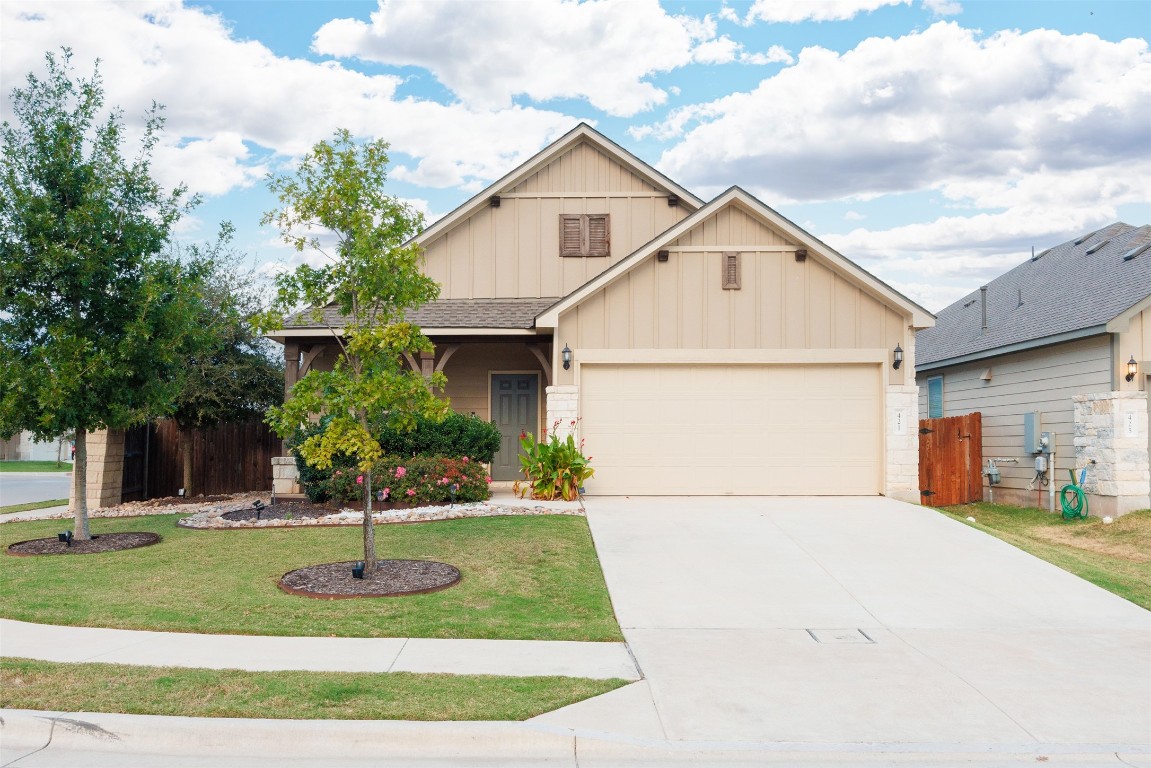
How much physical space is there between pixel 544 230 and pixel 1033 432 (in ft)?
34.1

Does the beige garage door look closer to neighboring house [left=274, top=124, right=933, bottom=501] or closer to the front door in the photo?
neighboring house [left=274, top=124, right=933, bottom=501]

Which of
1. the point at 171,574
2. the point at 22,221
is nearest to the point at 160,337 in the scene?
the point at 22,221

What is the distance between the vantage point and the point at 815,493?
14609mm

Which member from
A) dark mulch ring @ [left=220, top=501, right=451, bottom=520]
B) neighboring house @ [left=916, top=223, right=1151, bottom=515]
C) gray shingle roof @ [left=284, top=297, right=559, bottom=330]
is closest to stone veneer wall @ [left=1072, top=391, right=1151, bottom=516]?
neighboring house @ [left=916, top=223, right=1151, bottom=515]

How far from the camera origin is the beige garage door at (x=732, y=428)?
14.6m

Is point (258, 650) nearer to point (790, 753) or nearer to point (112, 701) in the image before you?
point (112, 701)

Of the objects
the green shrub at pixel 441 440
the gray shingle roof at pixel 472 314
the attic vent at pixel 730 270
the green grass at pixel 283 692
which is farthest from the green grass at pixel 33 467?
the green grass at pixel 283 692

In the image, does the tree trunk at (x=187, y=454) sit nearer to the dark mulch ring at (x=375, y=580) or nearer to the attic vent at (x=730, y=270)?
the dark mulch ring at (x=375, y=580)

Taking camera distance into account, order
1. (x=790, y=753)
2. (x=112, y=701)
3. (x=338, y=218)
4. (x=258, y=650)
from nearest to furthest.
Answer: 1. (x=790, y=753)
2. (x=112, y=701)
3. (x=258, y=650)
4. (x=338, y=218)

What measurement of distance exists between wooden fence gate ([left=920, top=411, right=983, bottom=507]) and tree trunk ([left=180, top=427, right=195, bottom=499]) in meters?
14.7

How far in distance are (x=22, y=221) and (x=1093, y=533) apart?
1605cm

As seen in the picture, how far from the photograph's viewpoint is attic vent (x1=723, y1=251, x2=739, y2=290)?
14.6 m

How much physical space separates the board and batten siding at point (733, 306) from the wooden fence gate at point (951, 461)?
3.39 metres

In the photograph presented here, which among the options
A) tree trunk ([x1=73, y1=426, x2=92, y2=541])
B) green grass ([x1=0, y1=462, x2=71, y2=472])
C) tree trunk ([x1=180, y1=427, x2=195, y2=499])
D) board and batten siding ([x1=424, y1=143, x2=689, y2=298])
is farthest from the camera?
green grass ([x1=0, y1=462, x2=71, y2=472])
